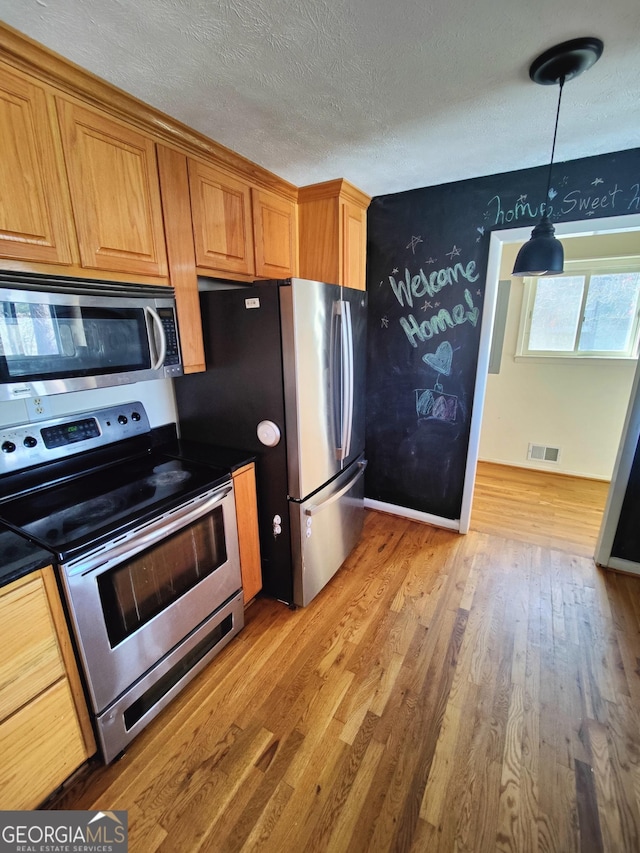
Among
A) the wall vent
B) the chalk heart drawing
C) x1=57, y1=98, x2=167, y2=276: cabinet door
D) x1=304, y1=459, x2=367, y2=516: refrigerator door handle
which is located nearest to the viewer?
x1=57, y1=98, x2=167, y2=276: cabinet door

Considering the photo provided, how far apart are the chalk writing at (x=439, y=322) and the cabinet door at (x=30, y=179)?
2.06 m

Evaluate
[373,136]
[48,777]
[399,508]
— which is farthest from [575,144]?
[48,777]

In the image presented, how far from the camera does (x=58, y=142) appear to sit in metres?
1.21

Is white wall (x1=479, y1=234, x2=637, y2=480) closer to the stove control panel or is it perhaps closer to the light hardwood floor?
the light hardwood floor

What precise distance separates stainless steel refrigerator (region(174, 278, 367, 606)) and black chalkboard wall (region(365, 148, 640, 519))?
1.91ft

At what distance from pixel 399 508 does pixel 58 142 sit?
2.89 meters

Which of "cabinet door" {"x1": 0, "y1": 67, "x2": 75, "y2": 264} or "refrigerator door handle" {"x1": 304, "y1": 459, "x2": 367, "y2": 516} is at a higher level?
"cabinet door" {"x1": 0, "y1": 67, "x2": 75, "y2": 264}

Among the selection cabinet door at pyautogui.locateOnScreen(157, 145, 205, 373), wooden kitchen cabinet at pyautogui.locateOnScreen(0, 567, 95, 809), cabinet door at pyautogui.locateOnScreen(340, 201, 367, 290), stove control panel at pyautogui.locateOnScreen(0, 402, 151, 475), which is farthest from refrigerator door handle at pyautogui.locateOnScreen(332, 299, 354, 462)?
wooden kitchen cabinet at pyautogui.locateOnScreen(0, 567, 95, 809)

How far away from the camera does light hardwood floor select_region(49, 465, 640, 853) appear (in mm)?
1189

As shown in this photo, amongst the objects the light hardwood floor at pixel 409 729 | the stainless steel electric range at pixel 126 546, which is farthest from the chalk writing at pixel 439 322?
the stainless steel electric range at pixel 126 546

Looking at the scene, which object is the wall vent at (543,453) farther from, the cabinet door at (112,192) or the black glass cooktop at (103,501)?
the cabinet door at (112,192)

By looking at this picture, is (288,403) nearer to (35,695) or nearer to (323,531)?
(323,531)

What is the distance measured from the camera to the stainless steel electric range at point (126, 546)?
3.97 feet

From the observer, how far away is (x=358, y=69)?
1253 mm
